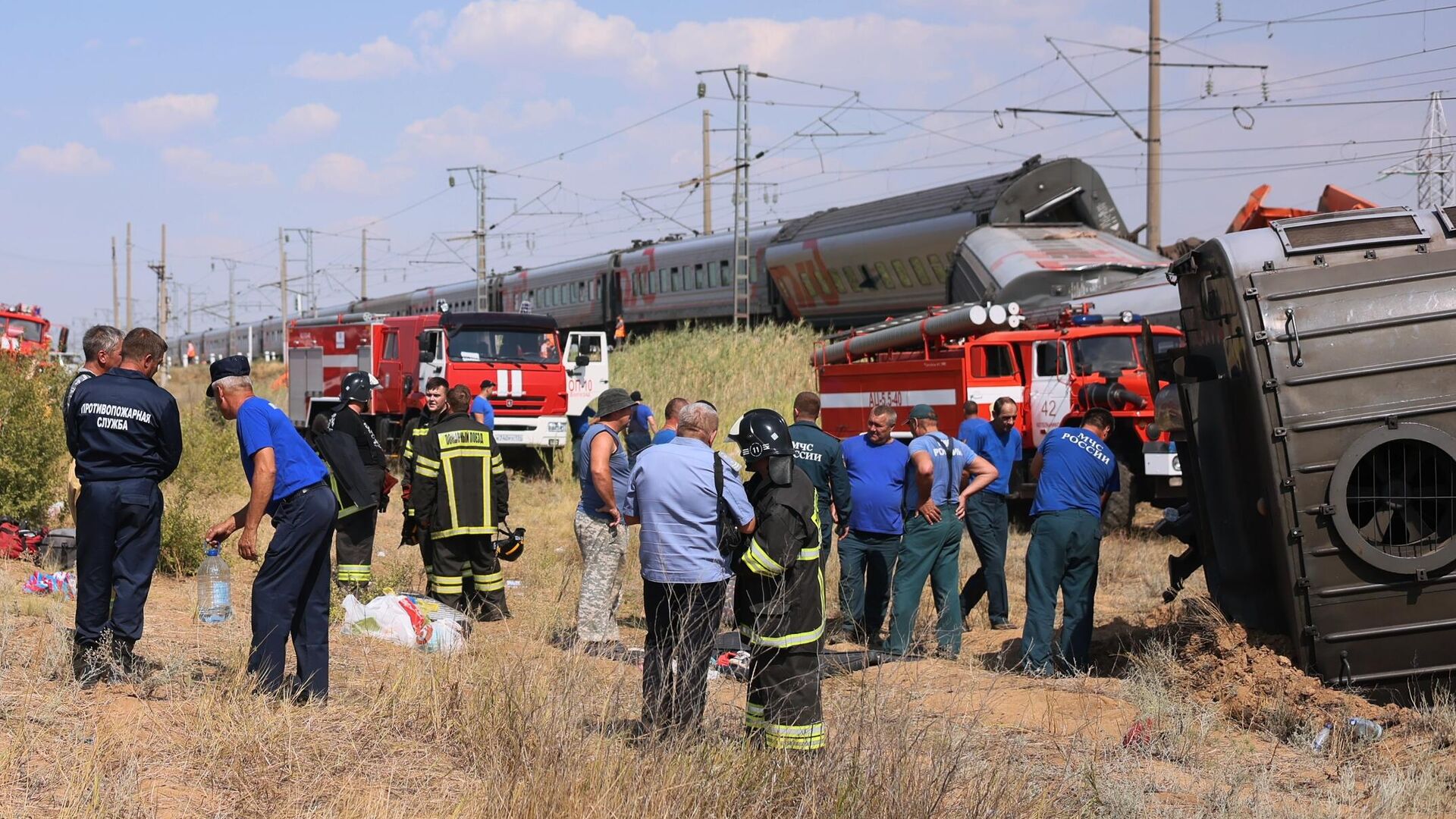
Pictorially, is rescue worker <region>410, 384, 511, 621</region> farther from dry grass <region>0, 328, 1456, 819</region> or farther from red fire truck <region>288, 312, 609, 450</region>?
red fire truck <region>288, 312, 609, 450</region>

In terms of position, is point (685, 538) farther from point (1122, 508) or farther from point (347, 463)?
point (1122, 508)

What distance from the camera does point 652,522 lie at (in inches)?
230

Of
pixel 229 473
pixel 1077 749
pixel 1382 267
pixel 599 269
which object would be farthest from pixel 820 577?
pixel 599 269

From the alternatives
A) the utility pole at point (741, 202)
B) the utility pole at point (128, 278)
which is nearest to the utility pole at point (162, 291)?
the utility pole at point (128, 278)

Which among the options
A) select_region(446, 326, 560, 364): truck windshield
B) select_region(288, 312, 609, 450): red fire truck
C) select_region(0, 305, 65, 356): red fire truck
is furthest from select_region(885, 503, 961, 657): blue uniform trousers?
select_region(0, 305, 65, 356): red fire truck

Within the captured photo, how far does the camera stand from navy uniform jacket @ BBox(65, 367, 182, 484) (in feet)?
19.9

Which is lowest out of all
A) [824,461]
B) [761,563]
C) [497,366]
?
[761,563]

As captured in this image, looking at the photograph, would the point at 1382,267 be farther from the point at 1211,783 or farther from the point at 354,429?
the point at 354,429

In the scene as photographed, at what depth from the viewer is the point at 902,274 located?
2466cm

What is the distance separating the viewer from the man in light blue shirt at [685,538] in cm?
565

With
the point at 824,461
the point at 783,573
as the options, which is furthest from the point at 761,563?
the point at 824,461

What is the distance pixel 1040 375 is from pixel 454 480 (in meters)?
7.55

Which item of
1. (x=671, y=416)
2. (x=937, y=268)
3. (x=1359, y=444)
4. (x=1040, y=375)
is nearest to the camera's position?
(x=1359, y=444)

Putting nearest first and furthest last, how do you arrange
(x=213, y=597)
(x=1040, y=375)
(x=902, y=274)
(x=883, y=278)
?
(x=213, y=597)
(x=1040, y=375)
(x=902, y=274)
(x=883, y=278)
